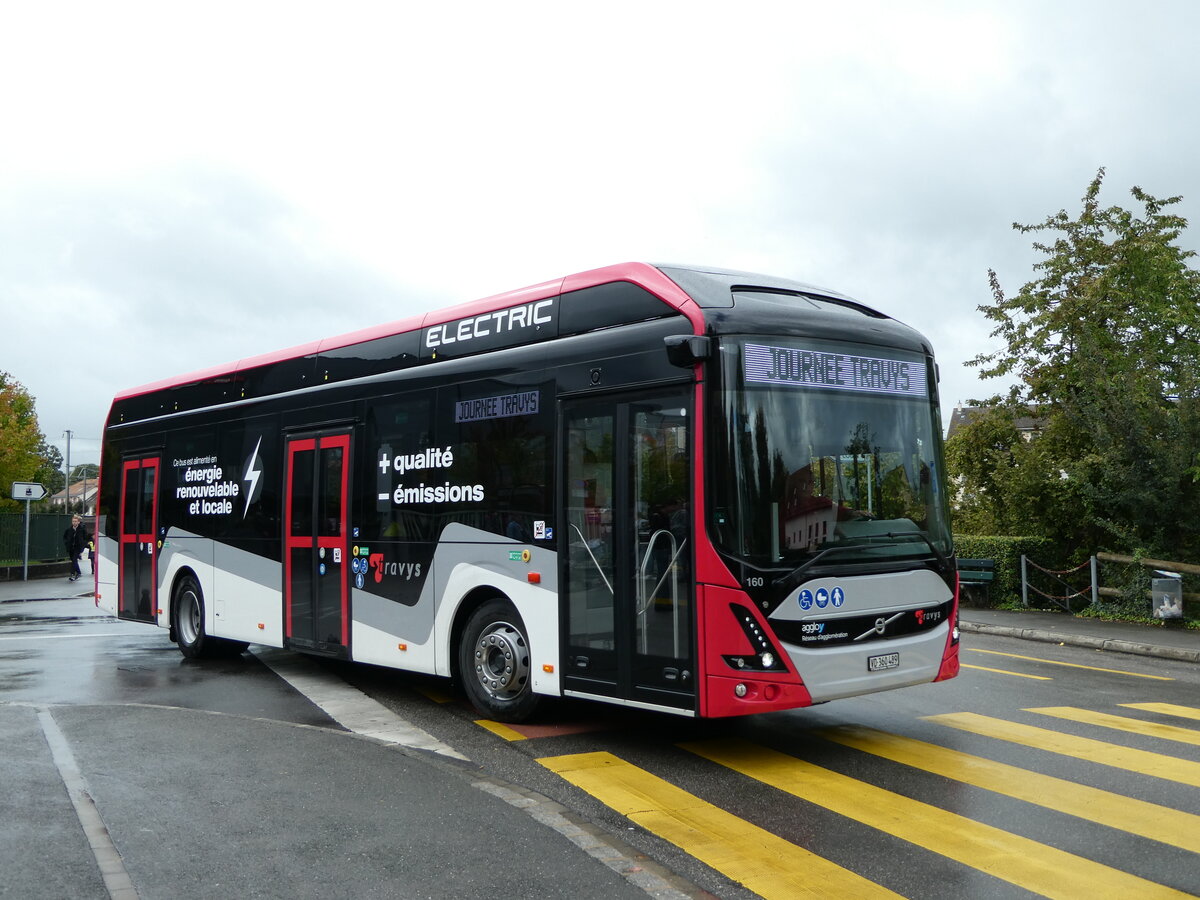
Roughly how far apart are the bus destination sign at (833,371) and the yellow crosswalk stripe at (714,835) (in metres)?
2.68

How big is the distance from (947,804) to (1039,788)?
759 mm

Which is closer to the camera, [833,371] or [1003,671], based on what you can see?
[833,371]

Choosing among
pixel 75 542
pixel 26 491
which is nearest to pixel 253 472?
pixel 26 491

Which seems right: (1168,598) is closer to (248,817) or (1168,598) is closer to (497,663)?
(497,663)

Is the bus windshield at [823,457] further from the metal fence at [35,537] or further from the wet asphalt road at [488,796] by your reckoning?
the metal fence at [35,537]

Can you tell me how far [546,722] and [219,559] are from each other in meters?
5.60

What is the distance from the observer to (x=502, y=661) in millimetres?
8906

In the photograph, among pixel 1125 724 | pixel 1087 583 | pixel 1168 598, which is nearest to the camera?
pixel 1125 724

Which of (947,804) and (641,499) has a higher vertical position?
(641,499)

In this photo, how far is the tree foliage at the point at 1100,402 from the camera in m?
17.4

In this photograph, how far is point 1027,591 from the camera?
65.5ft

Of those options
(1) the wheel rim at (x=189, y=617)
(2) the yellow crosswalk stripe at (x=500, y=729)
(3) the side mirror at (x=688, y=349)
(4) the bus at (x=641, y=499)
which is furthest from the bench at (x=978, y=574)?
(3) the side mirror at (x=688, y=349)

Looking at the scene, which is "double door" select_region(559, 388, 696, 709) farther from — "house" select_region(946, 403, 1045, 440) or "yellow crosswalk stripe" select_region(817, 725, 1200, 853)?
"house" select_region(946, 403, 1045, 440)

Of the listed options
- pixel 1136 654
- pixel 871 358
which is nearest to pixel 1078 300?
pixel 1136 654
